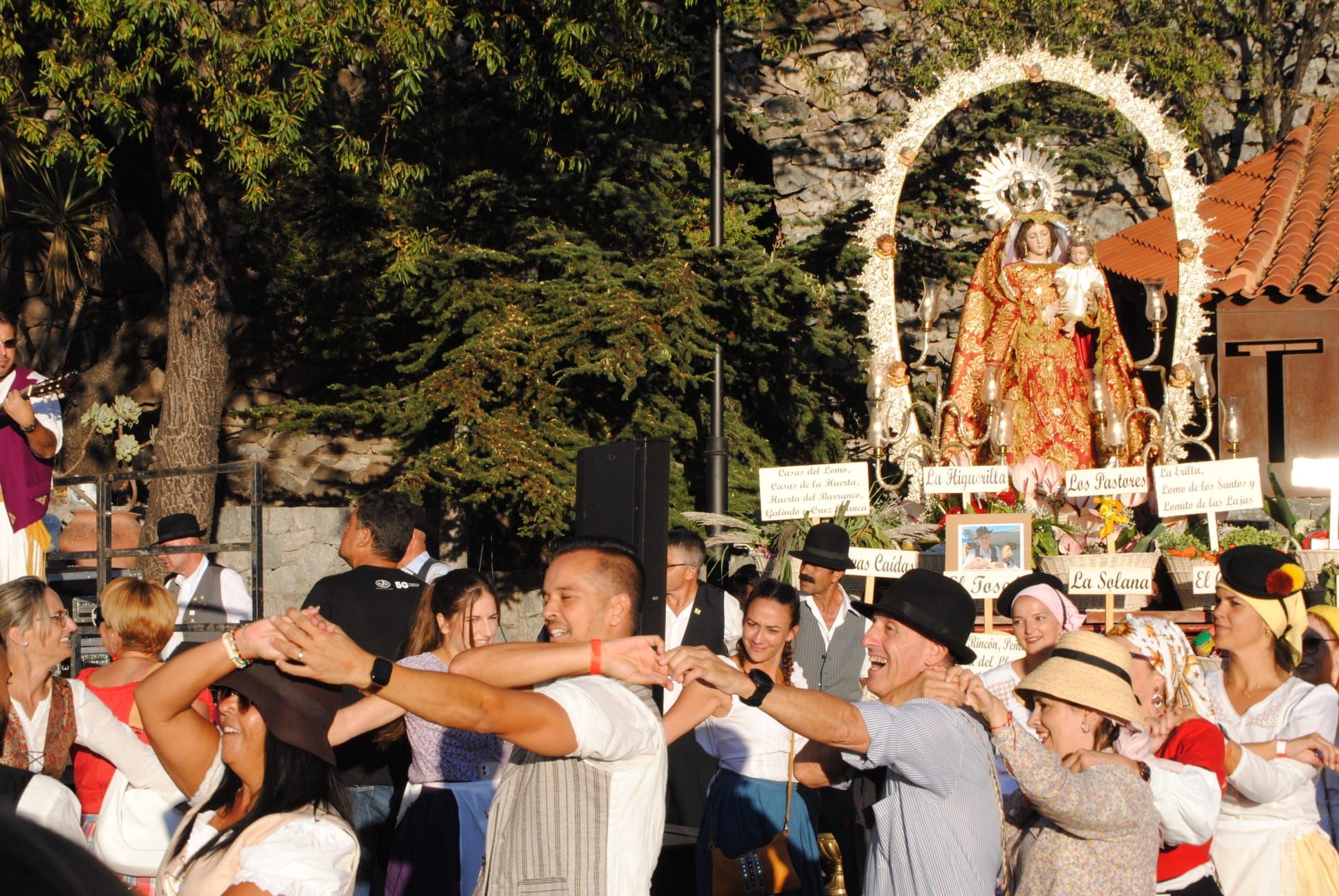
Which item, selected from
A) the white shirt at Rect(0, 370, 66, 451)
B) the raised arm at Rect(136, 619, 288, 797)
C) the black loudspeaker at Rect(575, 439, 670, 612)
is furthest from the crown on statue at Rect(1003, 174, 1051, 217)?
the raised arm at Rect(136, 619, 288, 797)

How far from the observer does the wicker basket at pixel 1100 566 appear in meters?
8.12

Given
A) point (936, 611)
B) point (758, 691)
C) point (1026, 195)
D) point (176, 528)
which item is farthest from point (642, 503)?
point (1026, 195)

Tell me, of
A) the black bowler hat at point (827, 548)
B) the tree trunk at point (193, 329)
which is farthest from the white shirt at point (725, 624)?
the tree trunk at point (193, 329)

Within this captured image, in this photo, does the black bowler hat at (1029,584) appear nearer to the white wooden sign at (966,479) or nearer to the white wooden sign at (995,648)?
the white wooden sign at (995,648)

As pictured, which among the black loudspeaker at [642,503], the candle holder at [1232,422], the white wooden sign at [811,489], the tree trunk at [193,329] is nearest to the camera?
the black loudspeaker at [642,503]

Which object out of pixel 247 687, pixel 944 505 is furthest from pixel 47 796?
pixel 944 505

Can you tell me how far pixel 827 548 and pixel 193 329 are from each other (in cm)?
682

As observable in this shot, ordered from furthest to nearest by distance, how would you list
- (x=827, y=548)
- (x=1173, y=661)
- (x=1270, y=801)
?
(x=827, y=548) → (x=1173, y=661) → (x=1270, y=801)

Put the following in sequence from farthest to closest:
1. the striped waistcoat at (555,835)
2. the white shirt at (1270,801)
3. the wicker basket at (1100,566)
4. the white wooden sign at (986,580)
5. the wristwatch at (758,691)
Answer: the white wooden sign at (986,580)
the wicker basket at (1100,566)
the white shirt at (1270,801)
the wristwatch at (758,691)
the striped waistcoat at (555,835)

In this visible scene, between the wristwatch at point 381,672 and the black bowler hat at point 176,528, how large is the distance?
15.4ft

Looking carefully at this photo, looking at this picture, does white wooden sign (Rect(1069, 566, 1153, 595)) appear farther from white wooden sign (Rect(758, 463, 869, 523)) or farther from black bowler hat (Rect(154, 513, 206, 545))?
black bowler hat (Rect(154, 513, 206, 545))

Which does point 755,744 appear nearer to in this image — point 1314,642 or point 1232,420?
point 1314,642

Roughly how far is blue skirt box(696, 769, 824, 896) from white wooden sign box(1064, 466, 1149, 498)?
4.85 m

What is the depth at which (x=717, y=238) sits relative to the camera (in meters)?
11.2
